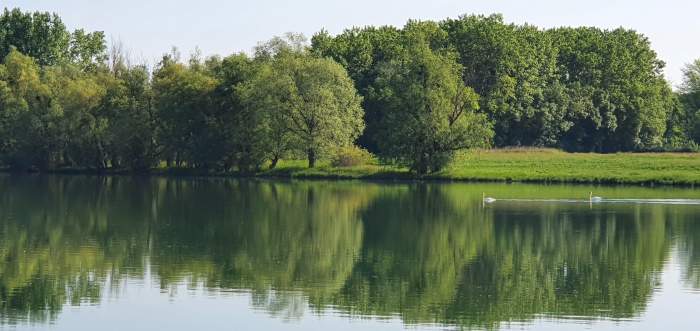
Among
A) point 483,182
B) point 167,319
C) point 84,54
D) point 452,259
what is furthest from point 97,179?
point 167,319

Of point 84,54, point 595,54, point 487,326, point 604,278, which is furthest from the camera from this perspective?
point 84,54

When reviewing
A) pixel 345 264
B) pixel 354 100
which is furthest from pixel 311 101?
pixel 345 264

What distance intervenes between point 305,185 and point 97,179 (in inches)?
720

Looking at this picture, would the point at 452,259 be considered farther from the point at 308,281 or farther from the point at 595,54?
the point at 595,54

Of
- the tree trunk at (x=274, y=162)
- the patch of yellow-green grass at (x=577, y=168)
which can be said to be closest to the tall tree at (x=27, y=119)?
the tree trunk at (x=274, y=162)

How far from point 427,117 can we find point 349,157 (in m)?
7.70

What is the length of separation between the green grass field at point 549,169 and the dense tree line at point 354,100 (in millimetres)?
1440

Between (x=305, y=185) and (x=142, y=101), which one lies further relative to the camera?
(x=142, y=101)

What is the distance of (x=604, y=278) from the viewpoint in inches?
1261

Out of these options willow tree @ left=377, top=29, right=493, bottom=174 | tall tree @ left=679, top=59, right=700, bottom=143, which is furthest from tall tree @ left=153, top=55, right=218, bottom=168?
tall tree @ left=679, top=59, right=700, bottom=143

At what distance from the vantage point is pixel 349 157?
88.8m

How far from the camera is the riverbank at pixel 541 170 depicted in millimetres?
80938

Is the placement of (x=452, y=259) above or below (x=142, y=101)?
below

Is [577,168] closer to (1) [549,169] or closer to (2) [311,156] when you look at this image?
(1) [549,169]
